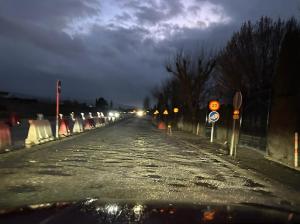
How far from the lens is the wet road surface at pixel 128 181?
964 cm

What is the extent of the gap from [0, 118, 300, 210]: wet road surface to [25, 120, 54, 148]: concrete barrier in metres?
4.69

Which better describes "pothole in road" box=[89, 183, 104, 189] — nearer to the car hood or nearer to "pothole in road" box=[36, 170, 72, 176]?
"pothole in road" box=[36, 170, 72, 176]

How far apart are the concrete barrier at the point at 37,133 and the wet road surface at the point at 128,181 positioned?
4.69 m

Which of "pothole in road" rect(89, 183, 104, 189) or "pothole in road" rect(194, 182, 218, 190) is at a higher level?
"pothole in road" rect(194, 182, 218, 190)

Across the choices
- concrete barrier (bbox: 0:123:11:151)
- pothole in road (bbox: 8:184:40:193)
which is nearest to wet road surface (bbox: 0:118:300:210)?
pothole in road (bbox: 8:184:40:193)

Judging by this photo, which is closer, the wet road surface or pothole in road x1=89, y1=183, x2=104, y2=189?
the wet road surface

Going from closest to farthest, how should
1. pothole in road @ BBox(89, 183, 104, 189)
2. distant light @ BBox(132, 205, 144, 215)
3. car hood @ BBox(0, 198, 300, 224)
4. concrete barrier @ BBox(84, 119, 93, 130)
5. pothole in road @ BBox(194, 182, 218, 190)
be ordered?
car hood @ BBox(0, 198, 300, 224), distant light @ BBox(132, 205, 144, 215), pothole in road @ BBox(89, 183, 104, 189), pothole in road @ BBox(194, 182, 218, 190), concrete barrier @ BBox(84, 119, 93, 130)

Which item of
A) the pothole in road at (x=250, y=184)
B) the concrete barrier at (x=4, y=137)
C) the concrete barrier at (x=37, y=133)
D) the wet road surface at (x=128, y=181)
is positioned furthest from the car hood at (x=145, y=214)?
the concrete barrier at (x=37, y=133)

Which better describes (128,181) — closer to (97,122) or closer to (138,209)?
(138,209)

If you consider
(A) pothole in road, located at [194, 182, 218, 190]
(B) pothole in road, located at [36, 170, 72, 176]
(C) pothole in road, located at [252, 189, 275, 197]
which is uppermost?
(A) pothole in road, located at [194, 182, 218, 190]

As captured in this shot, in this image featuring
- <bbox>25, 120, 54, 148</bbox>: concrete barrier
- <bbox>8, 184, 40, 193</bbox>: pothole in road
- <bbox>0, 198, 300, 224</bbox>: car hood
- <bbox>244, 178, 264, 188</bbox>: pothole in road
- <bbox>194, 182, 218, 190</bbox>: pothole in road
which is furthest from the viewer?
<bbox>25, 120, 54, 148</bbox>: concrete barrier

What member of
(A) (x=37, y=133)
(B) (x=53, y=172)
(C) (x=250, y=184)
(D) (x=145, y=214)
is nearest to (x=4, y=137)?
(A) (x=37, y=133)

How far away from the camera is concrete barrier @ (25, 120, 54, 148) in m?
22.8

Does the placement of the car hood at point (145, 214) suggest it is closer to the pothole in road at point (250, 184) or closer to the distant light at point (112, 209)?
the distant light at point (112, 209)
